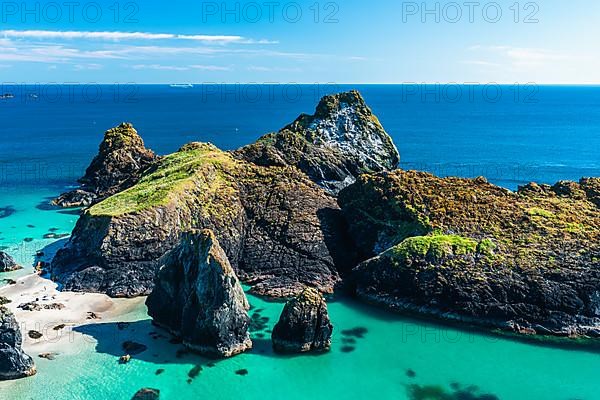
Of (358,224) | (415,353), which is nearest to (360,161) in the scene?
(358,224)

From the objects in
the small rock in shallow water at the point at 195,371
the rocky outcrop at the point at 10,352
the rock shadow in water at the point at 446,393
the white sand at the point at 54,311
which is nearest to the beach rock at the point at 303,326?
the small rock in shallow water at the point at 195,371

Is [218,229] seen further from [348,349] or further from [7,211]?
[7,211]

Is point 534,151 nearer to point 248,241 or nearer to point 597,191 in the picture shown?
point 597,191

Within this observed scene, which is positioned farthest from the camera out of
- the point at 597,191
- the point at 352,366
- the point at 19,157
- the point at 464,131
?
the point at 464,131

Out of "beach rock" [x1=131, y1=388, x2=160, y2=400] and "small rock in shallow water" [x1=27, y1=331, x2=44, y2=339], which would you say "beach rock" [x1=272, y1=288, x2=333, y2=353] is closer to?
"beach rock" [x1=131, y1=388, x2=160, y2=400]

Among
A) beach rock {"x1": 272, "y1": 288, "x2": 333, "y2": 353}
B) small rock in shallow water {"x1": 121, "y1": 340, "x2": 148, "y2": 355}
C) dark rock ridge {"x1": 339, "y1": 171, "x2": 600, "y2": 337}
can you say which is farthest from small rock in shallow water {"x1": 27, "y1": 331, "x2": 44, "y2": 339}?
dark rock ridge {"x1": 339, "y1": 171, "x2": 600, "y2": 337}
